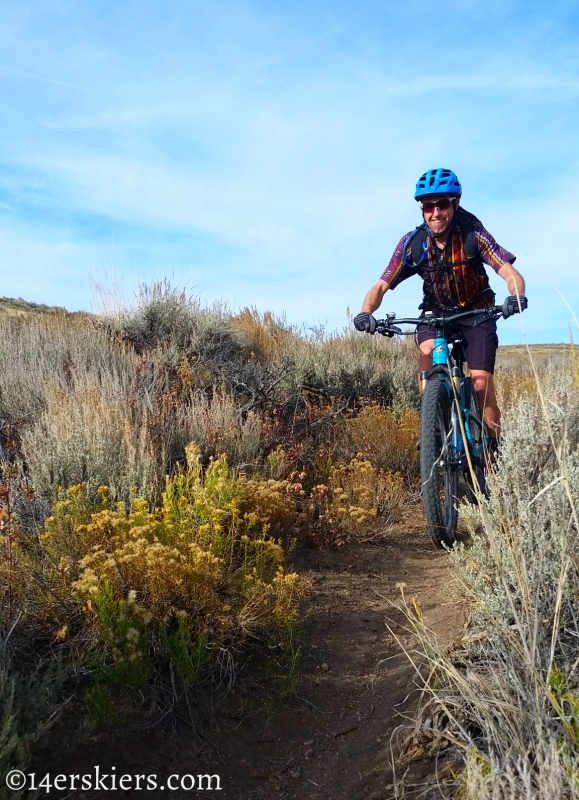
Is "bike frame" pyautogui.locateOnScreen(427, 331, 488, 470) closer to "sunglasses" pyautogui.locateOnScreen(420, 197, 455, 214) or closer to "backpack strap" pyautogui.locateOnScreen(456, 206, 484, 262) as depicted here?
"backpack strap" pyautogui.locateOnScreen(456, 206, 484, 262)

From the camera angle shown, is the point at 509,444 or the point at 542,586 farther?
the point at 509,444

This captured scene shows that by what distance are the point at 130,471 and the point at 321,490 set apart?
141cm

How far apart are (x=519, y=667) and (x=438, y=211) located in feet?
10.6

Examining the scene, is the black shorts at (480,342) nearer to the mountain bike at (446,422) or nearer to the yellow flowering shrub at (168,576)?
the mountain bike at (446,422)

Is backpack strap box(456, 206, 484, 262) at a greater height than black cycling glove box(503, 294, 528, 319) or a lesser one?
greater

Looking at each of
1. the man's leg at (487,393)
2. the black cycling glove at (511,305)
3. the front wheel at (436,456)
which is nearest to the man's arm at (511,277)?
the black cycling glove at (511,305)

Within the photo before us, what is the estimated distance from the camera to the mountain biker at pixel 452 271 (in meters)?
4.51

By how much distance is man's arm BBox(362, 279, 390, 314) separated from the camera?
4.75 metres

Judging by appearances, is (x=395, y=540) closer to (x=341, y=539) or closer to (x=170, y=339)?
(x=341, y=539)

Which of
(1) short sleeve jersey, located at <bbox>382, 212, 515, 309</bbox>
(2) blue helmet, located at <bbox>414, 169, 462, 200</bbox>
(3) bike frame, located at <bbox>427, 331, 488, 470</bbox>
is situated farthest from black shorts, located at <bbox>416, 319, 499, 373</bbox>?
(2) blue helmet, located at <bbox>414, 169, 462, 200</bbox>

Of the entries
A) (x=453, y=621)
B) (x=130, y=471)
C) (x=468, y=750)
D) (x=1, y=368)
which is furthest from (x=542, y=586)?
(x=1, y=368)

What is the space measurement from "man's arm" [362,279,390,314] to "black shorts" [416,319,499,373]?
43cm

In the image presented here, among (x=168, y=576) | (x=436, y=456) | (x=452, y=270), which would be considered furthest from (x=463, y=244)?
(x=168, y=576)

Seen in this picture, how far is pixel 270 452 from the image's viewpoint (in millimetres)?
5379
